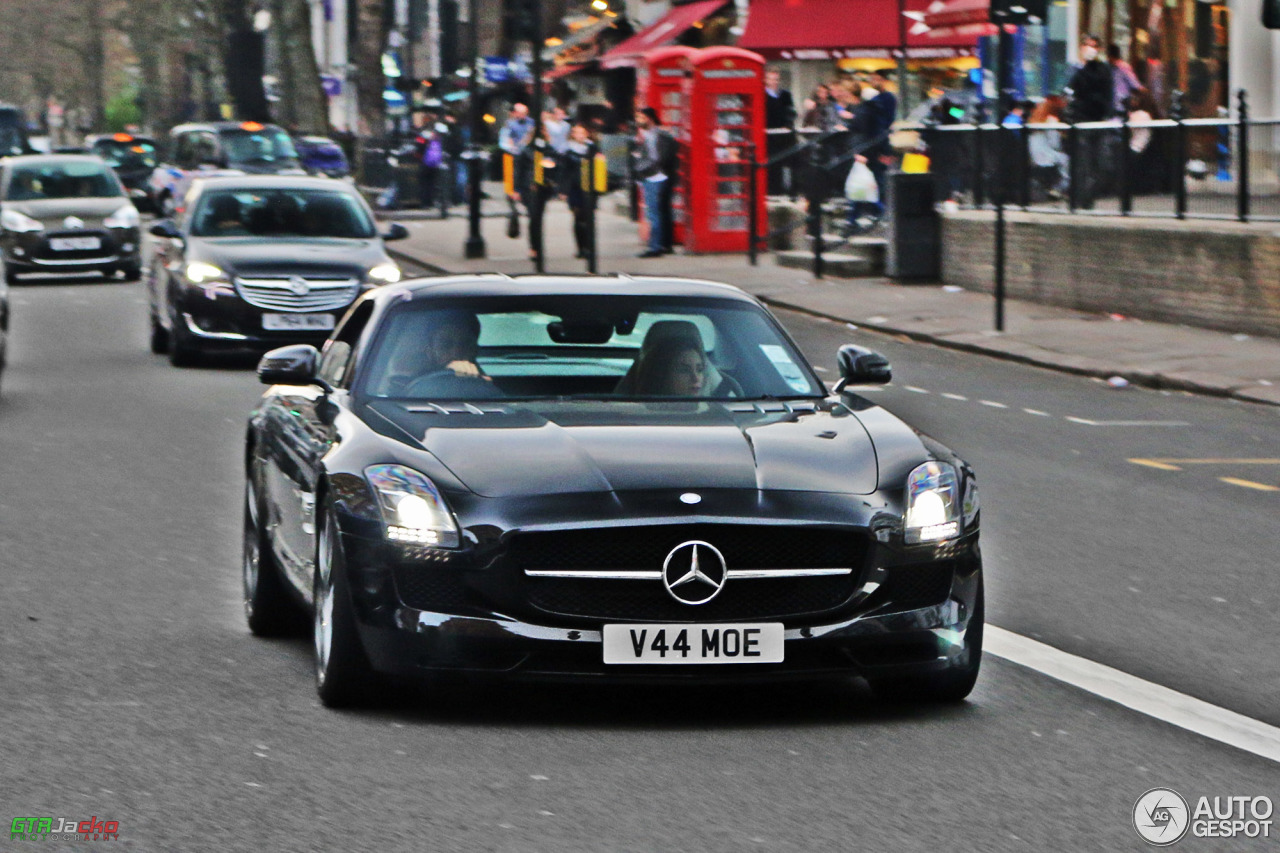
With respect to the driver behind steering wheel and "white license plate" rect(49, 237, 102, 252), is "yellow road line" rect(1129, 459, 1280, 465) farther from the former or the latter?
"white license plate" rect(49, 237, 102, 252)

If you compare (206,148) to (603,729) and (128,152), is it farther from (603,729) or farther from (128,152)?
(603,729)

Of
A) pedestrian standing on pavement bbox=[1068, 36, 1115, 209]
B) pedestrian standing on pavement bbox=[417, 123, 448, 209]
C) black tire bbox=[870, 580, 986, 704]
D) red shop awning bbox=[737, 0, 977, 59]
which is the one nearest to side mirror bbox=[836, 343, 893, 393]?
black tire bbox=[870, 580, 986, 704]

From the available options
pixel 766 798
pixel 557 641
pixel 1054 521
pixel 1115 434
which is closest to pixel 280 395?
pixel 557 641

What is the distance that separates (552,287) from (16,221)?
2420cm

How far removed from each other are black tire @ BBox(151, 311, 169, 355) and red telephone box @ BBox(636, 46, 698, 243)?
1254cm

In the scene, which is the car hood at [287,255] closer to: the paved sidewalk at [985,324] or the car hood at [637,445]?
the paved sidewalk at [985,324]

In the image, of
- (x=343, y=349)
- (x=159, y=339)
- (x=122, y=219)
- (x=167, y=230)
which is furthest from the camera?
(x=122, y=219)

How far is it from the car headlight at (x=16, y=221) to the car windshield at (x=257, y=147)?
11.6 meters

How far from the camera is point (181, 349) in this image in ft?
64.6

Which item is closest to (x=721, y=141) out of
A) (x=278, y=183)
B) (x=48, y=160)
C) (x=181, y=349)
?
(x=48, y=160)

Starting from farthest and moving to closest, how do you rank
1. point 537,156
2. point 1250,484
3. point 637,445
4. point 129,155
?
point 129,155 < point 537,156 < point 1250,484 < point 637,445

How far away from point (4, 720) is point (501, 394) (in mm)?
1852

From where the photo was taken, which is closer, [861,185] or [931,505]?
[931,505]

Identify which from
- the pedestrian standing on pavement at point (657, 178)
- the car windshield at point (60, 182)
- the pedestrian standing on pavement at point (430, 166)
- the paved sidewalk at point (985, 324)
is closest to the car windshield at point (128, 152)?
the pedestrian standing on pavement at point (430, 166)
